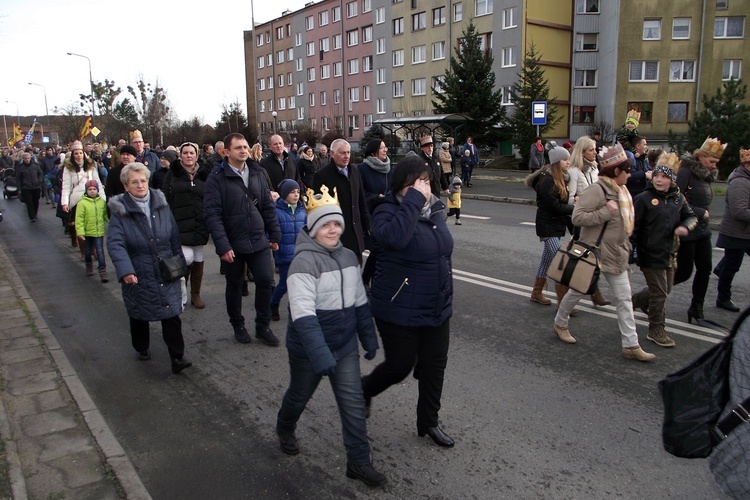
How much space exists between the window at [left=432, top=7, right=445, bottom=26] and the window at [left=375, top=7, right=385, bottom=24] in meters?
7.75

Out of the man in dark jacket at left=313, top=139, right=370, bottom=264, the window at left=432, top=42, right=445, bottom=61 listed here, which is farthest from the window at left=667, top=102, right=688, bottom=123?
the man in dark jacket at left=313, top=139, right=370, bottom=264

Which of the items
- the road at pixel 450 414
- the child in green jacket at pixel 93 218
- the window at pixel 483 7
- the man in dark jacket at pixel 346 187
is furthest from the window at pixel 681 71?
the man in dark jacket at pixel 346 187

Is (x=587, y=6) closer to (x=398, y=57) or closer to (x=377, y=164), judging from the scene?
(x=398, y=57)

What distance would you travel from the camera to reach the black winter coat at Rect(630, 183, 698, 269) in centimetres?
540

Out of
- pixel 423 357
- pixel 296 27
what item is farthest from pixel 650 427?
pixel 296 27

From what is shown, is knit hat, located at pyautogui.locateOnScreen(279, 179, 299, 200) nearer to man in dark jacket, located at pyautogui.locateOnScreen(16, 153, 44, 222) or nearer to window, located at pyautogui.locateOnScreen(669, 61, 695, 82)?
man in dark jacket, located at pyautogui.locateOnScreen(16, 153, 44, 222)

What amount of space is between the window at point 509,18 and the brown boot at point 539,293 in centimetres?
4148

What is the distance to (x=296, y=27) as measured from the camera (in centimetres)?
7162

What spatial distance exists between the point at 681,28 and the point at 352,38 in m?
32.5

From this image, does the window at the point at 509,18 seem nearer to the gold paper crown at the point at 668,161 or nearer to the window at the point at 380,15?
the window at the point at 380,15

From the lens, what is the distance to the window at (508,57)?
4454 cm

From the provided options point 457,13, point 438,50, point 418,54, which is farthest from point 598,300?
point 418,54

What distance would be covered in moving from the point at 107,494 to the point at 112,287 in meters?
5.58

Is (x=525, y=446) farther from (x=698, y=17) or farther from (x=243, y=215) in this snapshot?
(x=698, y=17)
